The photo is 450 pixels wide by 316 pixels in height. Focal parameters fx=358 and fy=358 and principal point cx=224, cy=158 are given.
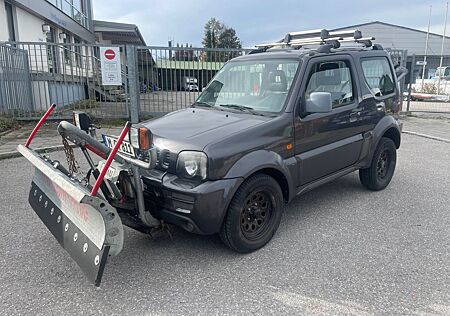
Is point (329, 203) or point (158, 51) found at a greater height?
point (158, 51)

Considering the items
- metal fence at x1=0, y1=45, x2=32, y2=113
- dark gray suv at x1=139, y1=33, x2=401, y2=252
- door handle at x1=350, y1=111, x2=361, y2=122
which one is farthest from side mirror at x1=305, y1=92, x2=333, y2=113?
metal fence at x1=0, y1=45, x2=32, y2=113

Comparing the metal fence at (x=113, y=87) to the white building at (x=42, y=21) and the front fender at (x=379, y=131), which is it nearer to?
the white building at (x=42, y=21)

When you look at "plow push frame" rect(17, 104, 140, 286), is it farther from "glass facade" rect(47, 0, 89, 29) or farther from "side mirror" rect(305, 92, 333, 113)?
"glass facade" rect(47, 0, 89, 29)

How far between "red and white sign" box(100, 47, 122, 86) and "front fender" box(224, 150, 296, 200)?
7.76m

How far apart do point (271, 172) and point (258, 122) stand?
1.68ft

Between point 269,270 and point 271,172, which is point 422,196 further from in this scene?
point 269,270

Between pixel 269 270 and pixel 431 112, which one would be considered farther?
pixel 431 112

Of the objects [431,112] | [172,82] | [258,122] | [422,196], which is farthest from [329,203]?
[431,112]

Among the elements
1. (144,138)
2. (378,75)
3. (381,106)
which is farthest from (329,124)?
(144,138)

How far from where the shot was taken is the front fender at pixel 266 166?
3.15m

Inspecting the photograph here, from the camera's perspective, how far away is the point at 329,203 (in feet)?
15.3

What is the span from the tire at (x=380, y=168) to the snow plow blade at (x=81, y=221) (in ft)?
11.9

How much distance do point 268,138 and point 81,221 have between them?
1802 millimetres

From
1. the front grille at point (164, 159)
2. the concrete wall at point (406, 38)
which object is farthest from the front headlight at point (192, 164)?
the concrete wall at point (406, 38)
